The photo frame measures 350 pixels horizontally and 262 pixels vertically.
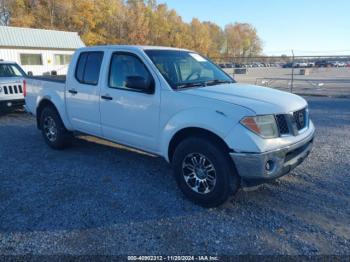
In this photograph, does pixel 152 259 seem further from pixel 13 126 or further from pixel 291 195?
pixel 13 126

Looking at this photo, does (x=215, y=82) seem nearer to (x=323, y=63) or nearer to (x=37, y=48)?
(x=37, y=48)

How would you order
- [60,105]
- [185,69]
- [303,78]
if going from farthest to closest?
[303,78] → [60,105] → [185,69]

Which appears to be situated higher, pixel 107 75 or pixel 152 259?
pixel 107 75

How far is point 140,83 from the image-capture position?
3920 mm

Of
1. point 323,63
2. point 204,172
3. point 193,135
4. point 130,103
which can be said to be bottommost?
point 204,172

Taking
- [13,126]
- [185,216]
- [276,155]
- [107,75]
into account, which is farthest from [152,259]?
[13,126]

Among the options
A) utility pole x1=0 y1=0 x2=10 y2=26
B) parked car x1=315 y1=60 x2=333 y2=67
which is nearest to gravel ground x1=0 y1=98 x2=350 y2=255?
utility pole x1=0 y1=0 x2=10 y2=26

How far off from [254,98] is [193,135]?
Answer: 87cm

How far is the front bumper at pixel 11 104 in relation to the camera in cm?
930

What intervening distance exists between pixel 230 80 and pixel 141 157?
7.16 feet

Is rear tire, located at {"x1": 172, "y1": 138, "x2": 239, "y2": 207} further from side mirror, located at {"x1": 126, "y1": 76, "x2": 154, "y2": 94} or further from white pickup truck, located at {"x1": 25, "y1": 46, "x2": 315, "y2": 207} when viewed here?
side mirror, located at {"x1": 126, "y1": 76, "x2": 154, "y2": 94}

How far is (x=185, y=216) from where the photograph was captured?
3475mm

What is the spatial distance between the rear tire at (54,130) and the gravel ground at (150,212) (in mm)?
462

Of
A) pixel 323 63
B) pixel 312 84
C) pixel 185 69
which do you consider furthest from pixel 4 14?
pixel 323 63
